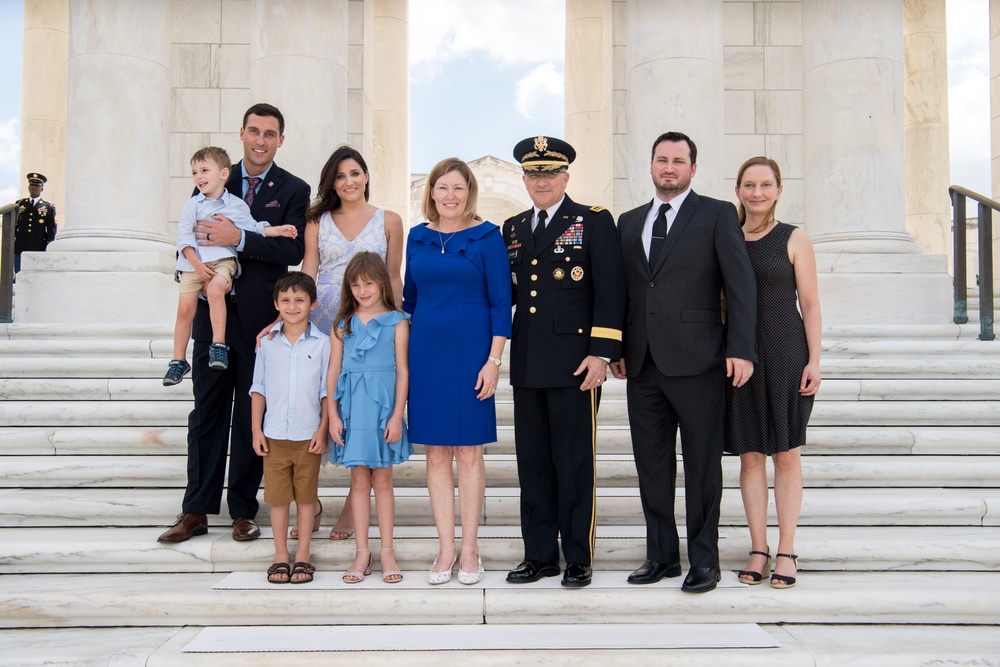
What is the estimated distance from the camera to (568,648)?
381 centimetres

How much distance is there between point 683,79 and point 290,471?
6.48 metres

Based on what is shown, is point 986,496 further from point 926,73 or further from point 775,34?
point 926,73

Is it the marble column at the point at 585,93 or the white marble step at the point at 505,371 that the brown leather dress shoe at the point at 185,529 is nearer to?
the white marble step at the point at 505,371

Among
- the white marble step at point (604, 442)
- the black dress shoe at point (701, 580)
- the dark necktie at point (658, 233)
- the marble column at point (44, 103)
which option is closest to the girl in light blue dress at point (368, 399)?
the dark necktie at point (658, 233)

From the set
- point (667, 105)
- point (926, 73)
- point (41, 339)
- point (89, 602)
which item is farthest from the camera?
point (926, 73)

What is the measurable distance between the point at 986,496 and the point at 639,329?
2760mm

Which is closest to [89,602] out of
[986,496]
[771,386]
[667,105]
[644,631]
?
[644,631]

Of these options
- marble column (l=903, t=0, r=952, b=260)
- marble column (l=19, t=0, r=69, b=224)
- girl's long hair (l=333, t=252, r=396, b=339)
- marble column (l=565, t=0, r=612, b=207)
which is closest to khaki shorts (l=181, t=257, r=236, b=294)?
girl's long hair (l=333, t=252, r=396, b=339)

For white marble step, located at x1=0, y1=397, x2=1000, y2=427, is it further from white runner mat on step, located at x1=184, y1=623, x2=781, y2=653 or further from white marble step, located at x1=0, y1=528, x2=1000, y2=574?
white runner mat on step, located at x1=184, y1=623, x2=781, y2=653

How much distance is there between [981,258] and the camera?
8.11 m

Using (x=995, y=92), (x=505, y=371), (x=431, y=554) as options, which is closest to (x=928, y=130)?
(x=995, y=92)

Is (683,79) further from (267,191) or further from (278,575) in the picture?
(278,575)

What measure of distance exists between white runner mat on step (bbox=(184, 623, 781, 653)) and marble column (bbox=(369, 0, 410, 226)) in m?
10.8

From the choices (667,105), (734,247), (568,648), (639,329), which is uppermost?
(667,105)
